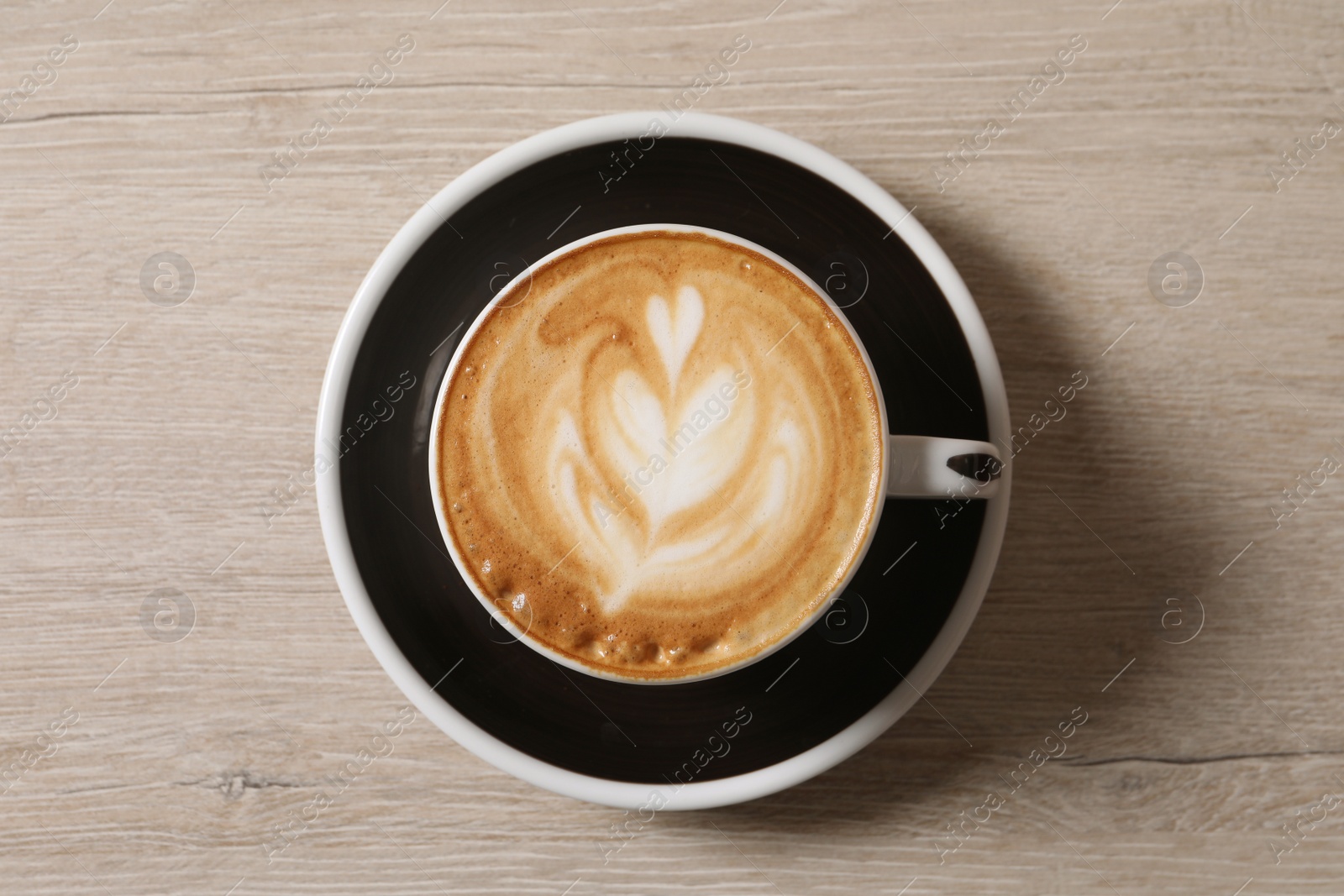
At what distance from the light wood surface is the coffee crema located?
1.55ft

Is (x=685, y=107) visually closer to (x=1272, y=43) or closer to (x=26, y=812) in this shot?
(x=1272, y=43)

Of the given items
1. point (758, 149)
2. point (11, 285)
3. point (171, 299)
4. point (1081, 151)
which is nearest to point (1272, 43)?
point (1081, 151)

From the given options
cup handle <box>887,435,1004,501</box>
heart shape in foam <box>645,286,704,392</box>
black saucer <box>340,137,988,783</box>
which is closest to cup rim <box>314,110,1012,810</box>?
black saucer <box>340,137,988,783</box>

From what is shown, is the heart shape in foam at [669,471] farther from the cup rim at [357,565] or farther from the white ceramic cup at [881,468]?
the cup rim at [357,565]

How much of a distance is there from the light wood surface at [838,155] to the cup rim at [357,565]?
0.75 ft

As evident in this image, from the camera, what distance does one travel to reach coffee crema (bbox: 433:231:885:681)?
1101 mm

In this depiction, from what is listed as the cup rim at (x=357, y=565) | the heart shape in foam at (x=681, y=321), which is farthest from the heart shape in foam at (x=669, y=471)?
the cup rim at (x=357, y=565)

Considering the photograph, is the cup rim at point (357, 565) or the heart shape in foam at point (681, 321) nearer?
the heart shape in foam at point (681, 321)

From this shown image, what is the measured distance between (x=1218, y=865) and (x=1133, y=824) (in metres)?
0.16

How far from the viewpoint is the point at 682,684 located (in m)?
1.27

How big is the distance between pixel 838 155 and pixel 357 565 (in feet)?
3.33

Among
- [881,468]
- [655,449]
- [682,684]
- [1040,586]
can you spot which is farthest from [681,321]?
[1040,586]

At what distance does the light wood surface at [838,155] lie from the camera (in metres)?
1.44

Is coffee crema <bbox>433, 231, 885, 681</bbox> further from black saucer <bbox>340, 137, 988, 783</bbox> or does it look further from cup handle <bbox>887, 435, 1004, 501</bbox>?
black saucer <bbox>340, 137, 988, 783</bbox>
